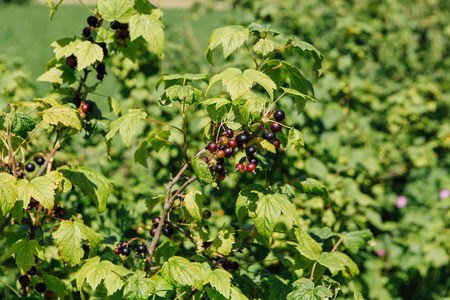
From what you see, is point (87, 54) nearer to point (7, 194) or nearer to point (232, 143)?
point (7, 194)

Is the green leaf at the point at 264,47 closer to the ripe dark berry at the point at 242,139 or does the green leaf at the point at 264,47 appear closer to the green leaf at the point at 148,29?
the ripe dark berry at the point at 242,139

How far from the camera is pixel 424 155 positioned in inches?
188

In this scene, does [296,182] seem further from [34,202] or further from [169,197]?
[34,202]

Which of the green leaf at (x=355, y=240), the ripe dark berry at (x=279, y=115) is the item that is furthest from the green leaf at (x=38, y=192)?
the green leaf at (x=355, y=240)

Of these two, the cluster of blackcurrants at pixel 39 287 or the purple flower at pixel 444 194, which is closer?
the cluster of blackcurrants at pixel 39 287

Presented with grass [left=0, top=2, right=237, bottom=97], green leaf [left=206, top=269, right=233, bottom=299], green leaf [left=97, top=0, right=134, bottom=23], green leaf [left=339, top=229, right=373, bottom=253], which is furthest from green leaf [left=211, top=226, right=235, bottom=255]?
grass [left=0, top=2, right=237, bottom=97]

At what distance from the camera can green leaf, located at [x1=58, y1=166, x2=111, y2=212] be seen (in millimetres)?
2045

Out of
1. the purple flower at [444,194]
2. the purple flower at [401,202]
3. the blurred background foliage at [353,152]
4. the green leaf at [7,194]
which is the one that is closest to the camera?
the green leaf at [7,194]

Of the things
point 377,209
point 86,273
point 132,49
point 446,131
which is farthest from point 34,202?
point 446,131

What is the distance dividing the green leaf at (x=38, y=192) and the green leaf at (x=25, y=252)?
11.3 inches

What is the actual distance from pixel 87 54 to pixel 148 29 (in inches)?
12.5

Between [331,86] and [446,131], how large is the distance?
1763 mm

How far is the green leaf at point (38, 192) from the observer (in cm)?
169

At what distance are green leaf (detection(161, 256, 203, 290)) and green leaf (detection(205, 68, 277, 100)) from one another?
2.37 feet
